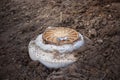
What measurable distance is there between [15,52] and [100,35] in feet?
Answer: 2.77

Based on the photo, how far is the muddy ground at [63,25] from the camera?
190 cm

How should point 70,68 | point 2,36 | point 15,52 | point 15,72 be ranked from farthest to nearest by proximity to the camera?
1. point 2,36
2. point 15,52
3. point 15,72
4. point 70,68

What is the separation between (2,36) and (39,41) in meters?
0.57

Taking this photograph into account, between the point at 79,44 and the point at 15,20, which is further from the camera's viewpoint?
the point at 15,20

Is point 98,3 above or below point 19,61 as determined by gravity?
above

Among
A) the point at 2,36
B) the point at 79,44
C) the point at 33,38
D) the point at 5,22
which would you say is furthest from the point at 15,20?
the point at 79,44

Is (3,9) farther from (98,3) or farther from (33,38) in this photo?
(98,3)

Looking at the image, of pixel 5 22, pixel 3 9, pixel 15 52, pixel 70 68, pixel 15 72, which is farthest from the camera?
pixel 3 9

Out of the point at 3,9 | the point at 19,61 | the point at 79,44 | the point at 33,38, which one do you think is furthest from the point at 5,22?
the point at 79,44

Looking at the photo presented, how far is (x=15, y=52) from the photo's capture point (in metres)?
2.23

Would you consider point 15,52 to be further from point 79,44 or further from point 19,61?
point 79,44

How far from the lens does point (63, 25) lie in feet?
8.25

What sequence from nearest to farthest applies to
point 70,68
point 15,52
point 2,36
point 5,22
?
point 70,68
point 15,52
point 2,36
point 5,22

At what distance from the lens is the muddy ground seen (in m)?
1.90
